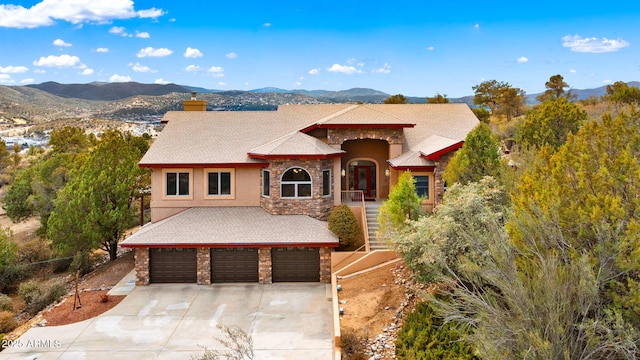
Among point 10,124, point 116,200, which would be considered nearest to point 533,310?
point 116,200

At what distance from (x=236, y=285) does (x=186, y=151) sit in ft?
25.5

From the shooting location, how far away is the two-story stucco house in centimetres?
2080

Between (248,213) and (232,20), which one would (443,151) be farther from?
(232,20)

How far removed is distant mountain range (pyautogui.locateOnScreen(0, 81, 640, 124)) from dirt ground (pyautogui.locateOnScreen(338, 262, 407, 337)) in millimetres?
51349

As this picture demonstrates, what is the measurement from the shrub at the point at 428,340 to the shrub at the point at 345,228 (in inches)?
256

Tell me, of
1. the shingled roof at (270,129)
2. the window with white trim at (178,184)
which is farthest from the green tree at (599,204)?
the window with white trim at (178,184)

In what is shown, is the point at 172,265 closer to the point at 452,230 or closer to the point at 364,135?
the point at 364,135

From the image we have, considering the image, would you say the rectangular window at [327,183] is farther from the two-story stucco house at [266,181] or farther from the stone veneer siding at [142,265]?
the stone veneer siding at [142,265]

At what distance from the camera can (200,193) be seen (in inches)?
936

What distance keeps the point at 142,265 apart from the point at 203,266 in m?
2.72

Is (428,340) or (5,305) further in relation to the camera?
(5,305)

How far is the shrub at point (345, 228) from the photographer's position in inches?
824

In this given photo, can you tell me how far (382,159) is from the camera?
2630 centimetres

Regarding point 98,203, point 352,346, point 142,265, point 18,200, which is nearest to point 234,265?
point 142,265
